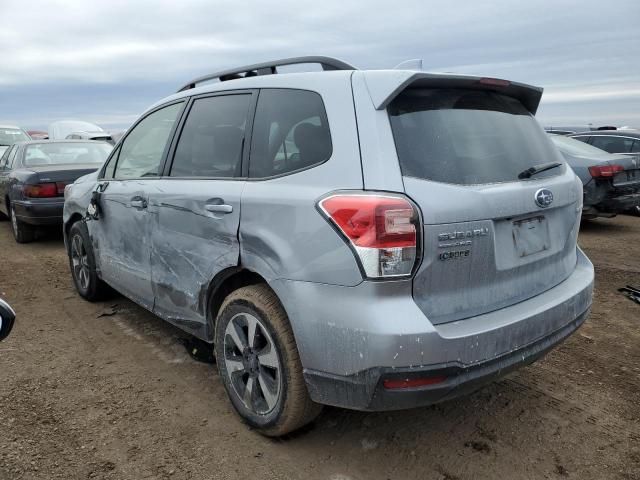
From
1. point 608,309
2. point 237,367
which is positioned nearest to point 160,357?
point 237,367

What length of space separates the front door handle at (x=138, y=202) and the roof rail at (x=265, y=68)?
850 millimetres

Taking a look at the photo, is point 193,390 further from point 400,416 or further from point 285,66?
point 285,66

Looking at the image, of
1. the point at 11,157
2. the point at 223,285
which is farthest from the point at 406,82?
the point at 11,157

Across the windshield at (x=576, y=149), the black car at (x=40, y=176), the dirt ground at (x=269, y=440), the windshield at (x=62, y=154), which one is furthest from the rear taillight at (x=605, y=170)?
the windshield at (x=62, y=154)

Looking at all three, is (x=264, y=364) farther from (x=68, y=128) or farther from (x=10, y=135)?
(x=68, y=128)

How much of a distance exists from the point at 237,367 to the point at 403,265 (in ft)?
3.90

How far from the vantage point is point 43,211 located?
726 cm

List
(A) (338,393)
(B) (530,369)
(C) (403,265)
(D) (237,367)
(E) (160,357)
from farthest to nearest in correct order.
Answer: (E) (160,357) < (B) (530,369) < (D) (237,367) < (A) (338,393) < (C) (403,265)

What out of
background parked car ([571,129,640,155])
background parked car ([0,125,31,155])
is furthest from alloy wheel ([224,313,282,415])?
background parked car ([0,125,31,155])

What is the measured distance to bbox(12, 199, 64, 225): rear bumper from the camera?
7.26 meters

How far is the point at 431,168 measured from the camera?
2354 mm

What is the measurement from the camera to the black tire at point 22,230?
793 centimetres

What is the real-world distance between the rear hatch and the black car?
607 cm

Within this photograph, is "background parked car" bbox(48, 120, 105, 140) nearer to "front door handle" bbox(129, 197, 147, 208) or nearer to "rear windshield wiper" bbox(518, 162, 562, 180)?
"front door handle" bbox(129, 197, 147, 208)
